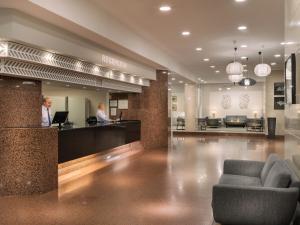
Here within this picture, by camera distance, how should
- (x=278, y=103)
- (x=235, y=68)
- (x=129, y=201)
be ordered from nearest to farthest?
(x=129, y=201), (x=235, y=68), (x=278, y=103)

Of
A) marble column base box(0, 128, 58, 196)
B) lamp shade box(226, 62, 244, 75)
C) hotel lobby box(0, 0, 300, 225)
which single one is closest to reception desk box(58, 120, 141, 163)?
hotel lobby box(0, 0, 300, 225)

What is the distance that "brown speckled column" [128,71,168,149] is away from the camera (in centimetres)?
1317

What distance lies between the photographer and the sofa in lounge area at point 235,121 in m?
24.0

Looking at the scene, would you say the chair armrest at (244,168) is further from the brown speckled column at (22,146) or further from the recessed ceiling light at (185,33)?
the recessed ceiling light at (185,33)

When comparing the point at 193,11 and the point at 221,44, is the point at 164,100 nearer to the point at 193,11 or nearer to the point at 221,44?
the point at 221,44

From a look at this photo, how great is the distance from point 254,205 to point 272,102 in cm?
1559

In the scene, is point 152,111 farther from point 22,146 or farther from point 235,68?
point 22,146

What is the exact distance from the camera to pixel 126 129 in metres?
11.6

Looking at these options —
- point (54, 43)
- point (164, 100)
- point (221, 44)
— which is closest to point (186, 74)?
point (164, 100)

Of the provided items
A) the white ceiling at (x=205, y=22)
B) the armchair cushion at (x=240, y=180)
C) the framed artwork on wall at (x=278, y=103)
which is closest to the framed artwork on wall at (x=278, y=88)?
the framed artwork on wall at (x=278, y=103)

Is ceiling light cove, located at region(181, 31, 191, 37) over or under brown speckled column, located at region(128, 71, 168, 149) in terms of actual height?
over

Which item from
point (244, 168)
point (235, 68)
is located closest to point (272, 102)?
point (235, 68)

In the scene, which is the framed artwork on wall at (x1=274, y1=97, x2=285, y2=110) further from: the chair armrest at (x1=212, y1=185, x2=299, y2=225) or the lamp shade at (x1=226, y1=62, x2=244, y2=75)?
the chair armrest at (x1=212, y1=185, x2=299, y2=225)

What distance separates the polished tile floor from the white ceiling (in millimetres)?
3780
